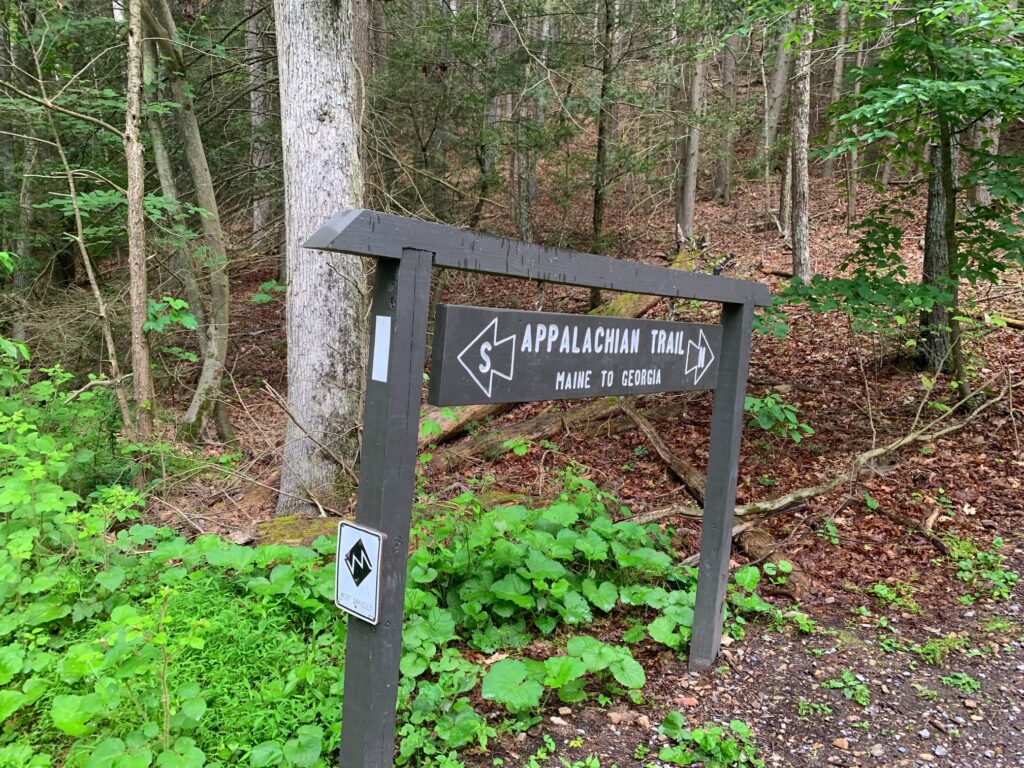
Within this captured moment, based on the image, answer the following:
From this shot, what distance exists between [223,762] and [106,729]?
0.47 m

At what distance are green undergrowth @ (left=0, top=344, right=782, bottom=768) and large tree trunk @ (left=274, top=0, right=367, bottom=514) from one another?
→ 1.26 metres

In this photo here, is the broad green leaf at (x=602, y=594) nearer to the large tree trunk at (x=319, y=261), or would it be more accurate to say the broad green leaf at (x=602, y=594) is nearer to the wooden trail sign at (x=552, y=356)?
the wooden trail sign at (x=552, y=356)

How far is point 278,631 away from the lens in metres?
2.79

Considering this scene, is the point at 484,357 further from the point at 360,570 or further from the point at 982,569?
the point at 982,569

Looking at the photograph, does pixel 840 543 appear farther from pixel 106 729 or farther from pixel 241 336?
pixel 241 336

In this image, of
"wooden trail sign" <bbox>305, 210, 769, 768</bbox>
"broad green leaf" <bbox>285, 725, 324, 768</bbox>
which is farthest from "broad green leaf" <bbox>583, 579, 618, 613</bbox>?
"broad green leaf" <bbox>285, 725, 324, 768</bbox>

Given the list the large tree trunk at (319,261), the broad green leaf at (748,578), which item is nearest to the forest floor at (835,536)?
the broad green leaf at (748,578)

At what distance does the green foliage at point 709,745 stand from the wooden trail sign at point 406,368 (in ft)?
4.09

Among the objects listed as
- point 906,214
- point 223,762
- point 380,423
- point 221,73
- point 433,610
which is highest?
point 221,73

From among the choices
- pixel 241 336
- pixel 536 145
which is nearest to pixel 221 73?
pixel 241 336

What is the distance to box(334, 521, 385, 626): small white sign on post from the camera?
5.53 ft

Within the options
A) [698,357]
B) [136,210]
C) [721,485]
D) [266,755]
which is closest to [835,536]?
[721,485]

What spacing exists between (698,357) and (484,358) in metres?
1.45

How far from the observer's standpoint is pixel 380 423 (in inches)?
64.9
